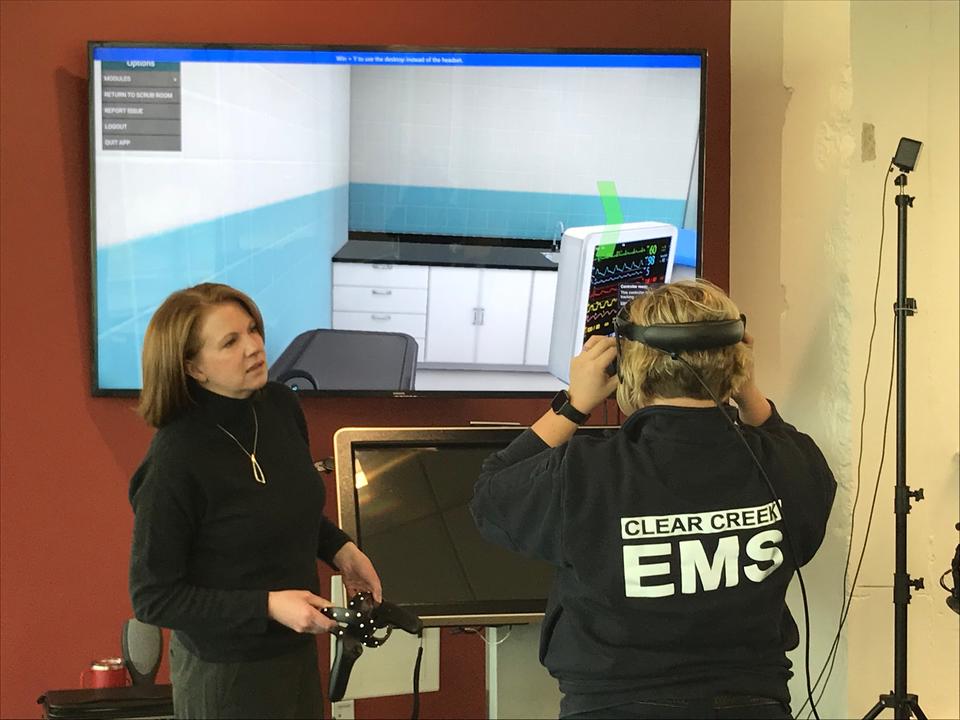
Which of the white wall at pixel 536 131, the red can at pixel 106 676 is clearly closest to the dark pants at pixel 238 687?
the red can at pixel 106 676

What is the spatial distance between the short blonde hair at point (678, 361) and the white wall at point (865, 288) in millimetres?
1427

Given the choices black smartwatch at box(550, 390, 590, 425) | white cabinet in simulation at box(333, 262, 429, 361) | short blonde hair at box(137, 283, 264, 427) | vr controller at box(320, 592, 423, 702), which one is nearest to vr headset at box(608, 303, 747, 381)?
black smartwatch at box(550, 390, 590, 425)

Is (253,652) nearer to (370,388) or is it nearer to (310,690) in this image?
(310,690)

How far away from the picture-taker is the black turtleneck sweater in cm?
176

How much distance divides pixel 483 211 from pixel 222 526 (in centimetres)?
139

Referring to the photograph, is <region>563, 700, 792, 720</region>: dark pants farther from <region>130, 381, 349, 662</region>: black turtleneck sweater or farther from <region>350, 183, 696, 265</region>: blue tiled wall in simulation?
<region>350, 183, 696, 265</region>: blue tiled wall in simulation

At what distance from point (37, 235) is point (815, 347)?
88.2 inches

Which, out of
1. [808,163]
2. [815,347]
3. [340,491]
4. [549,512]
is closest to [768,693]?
[549,512]

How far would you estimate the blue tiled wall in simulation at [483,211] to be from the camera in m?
2.92

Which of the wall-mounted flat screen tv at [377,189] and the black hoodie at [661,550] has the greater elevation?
the wall-mounted flat screen tv at [377,189]

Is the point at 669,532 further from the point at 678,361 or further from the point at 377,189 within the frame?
the point at 377,189

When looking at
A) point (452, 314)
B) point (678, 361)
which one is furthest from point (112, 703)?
point (678, 361)

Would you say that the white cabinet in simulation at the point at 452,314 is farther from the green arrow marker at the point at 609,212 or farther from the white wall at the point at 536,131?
the green arrow marker at the point at 609,212

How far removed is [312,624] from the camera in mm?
1741
